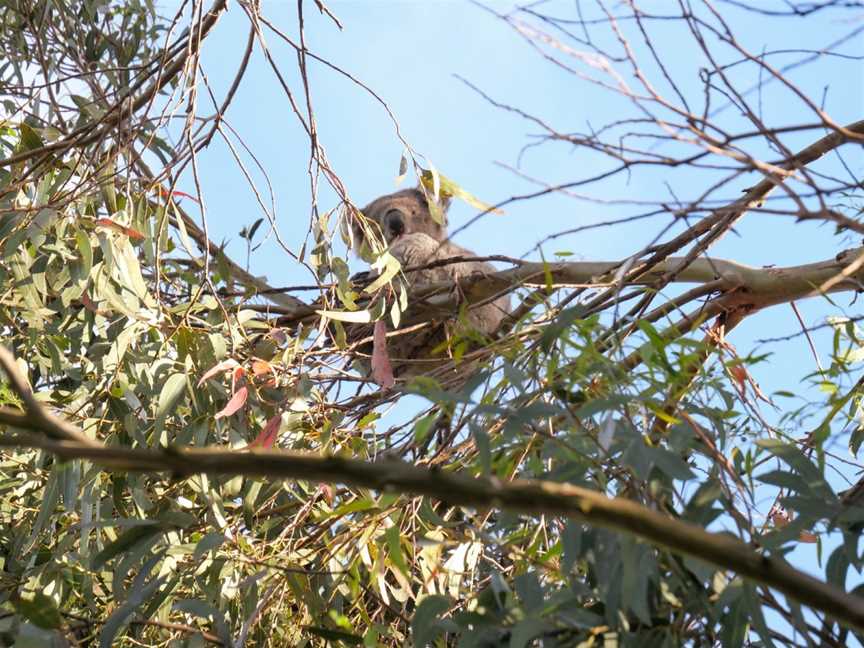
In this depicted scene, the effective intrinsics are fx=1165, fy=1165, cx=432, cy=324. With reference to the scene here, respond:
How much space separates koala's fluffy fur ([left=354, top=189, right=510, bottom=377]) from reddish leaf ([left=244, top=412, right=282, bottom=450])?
610 mm

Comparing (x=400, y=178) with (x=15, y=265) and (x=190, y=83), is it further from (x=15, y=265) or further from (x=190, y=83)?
(x=15, y=265)

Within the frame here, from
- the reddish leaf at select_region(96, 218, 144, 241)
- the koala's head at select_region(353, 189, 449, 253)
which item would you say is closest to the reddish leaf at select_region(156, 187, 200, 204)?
the reddish leaf at select_region(96, 218, 144, 241)

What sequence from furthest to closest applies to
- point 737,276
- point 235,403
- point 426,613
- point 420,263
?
point 420,263 → point 737,276 → point 235,403 → point 426,613

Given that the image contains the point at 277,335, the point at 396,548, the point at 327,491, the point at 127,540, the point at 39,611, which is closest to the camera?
the point at 39,611

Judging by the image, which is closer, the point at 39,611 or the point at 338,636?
the point at 39,611

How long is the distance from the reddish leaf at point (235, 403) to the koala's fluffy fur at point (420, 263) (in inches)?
25.6

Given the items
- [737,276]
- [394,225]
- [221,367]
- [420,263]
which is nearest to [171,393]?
[221,367]

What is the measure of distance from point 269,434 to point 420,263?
2.58m

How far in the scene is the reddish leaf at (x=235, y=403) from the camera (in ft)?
7.97

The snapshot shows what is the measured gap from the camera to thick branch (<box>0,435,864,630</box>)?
0.98 meters

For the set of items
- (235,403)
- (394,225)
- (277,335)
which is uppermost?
(394,225)

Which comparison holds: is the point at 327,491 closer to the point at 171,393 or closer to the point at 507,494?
the point at 171,393

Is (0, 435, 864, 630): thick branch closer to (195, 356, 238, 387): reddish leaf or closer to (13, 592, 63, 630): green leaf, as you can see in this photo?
(13, 592, 63, 630): green leaf

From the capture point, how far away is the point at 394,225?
20.2 feet
